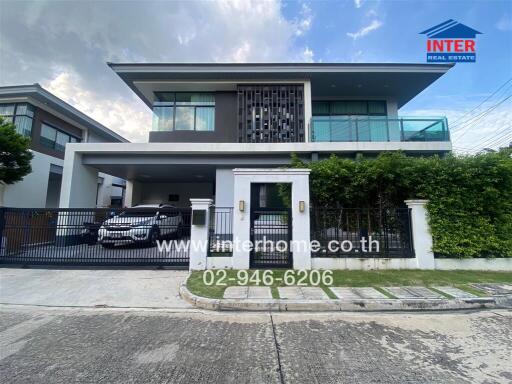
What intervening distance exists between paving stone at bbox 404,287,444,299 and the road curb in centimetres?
18

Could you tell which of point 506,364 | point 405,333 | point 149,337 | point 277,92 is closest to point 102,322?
point 149,337

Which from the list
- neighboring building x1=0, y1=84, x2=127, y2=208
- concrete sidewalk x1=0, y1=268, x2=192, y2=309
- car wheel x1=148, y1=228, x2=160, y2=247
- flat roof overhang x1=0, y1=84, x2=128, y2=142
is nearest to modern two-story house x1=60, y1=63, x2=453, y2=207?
car wheel x1=148, y1=228, x2=160, y2=247

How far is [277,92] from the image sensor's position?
1246 cm

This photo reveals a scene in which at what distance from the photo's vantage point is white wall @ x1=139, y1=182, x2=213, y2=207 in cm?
1852

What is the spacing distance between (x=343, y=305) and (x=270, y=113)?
9.93 m

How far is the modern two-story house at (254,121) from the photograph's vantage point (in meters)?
10.9

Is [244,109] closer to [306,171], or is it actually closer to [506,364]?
[306,171]

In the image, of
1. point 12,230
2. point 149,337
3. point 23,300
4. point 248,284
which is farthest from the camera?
point 12,230

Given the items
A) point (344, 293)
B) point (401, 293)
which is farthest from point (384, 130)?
point (344, 293)

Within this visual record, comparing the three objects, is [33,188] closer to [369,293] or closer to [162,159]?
[162,159]

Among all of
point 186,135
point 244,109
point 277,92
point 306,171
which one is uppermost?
point 277,92

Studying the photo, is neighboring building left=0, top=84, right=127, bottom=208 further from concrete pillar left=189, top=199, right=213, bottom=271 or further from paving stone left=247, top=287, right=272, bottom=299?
paving stone left=247, top=287, right=272, bottom=299

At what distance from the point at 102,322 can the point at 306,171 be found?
5.79 m

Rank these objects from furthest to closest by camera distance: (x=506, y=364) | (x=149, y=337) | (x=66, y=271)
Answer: (x=66, y=271) < (x=149, y=337) < (x=506, y=364)
